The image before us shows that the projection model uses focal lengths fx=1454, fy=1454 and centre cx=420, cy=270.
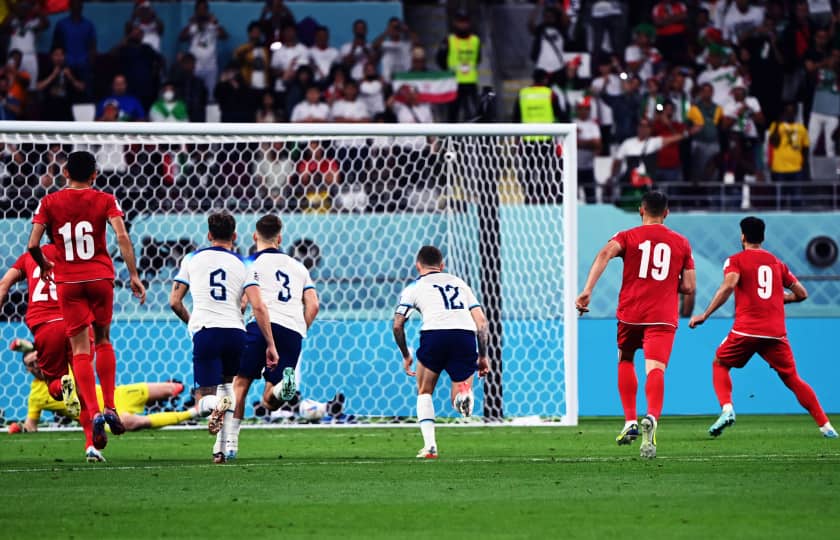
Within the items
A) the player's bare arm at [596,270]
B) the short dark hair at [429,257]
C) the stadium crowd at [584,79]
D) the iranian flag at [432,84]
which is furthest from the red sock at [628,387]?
the iranian flag at [432,84]

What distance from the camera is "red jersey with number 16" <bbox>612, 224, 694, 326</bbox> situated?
1012 centimetres

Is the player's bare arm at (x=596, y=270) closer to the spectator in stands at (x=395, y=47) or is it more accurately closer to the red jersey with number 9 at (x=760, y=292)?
the red jersey with number 9 at (x=760, y=292)

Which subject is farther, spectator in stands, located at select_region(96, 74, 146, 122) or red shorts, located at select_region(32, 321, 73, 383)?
spectator in stands, located at select_region(96, 74, 146, 122)

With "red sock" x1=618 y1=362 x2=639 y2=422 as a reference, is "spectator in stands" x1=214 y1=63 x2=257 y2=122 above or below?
above

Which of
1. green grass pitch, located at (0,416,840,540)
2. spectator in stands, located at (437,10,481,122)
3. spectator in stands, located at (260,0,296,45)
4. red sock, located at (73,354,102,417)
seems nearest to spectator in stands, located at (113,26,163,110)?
spectator in stands, located at (260,0,296,45)

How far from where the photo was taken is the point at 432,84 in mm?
20234

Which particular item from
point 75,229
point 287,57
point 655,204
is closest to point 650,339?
point 655,204

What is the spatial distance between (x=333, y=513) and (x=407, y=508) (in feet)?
1.30

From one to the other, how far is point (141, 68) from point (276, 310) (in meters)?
10.1

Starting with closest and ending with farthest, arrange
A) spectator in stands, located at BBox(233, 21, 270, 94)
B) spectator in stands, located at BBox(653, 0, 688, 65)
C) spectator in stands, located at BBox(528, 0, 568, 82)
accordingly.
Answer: spectator in stands, located at BBox(233, 21, 270, 94) < spectator in stands, located at BBox(528, 0, 568, 82) < spectator in stands, located at BBox(653, 0, 688, 65)

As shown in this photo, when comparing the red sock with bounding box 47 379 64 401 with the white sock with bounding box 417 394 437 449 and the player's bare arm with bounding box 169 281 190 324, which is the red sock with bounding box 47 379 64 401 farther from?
the white sock with bounding box 417 394 437 449

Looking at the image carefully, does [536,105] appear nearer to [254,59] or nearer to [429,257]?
[254,59]

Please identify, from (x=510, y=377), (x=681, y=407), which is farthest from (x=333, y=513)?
(x=681, y=407)

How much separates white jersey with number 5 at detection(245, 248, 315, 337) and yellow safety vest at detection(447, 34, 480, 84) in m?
10.2
